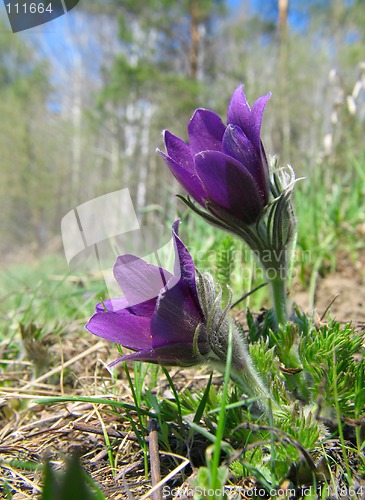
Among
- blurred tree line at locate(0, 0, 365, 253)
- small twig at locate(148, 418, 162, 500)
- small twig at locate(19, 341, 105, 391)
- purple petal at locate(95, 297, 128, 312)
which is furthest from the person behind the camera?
blurred tree line at locate(0, 0, 365, 253)

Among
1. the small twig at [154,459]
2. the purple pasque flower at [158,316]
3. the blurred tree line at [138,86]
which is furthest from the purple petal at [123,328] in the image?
the blurred tree line at [138,86]

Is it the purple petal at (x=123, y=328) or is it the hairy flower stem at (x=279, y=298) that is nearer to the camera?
the purple petal at (x=123, y=328)

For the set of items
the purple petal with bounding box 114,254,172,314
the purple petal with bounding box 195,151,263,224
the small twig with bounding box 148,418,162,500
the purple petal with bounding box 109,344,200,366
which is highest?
the purple petal with bounding box 195,151,263,224

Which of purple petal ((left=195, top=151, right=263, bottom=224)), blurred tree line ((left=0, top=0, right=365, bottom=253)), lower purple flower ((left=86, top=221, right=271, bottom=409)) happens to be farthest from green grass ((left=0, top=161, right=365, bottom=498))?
blurred tree line ((left=0, top=0, right=365, bottom=253))

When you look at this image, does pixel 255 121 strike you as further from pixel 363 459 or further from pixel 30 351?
pixel 30 351

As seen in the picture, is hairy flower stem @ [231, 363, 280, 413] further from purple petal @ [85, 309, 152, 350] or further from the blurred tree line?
the blurred tree line

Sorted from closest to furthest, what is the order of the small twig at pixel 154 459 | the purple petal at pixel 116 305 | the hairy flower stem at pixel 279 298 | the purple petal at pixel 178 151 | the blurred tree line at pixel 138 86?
1. the small twig at pixel 154 459
2. the purple petal at pixel 116 305
3. the purple petal at pixel 178 151
4. the hairy flower stem at pixel 279 298
5. the blurred tree line at pixel 138 86

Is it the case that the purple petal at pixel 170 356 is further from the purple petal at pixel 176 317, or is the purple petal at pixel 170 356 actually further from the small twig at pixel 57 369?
the small twig at pixel 57 369

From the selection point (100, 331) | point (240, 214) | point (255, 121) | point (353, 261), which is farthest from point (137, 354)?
point (353, 261)
